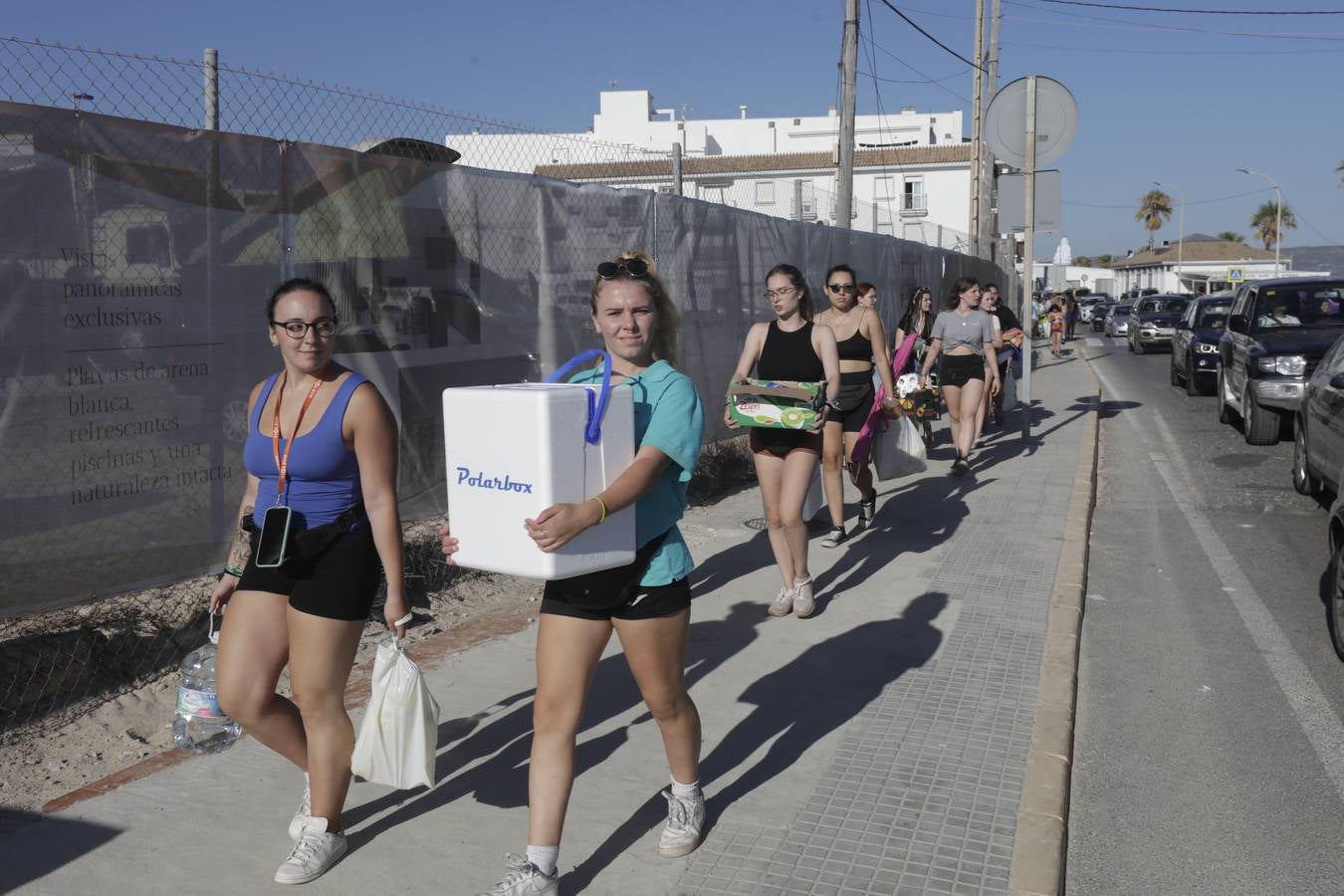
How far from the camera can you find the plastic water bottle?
3975mm

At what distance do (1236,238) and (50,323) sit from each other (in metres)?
148

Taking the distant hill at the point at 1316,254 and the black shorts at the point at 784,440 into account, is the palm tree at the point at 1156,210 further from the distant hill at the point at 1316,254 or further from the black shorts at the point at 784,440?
the black shorts at the point at 784,440

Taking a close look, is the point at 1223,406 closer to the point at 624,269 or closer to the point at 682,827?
the point at 682,827

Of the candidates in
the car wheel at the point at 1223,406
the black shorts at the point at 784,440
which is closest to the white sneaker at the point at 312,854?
the black shorts at the point at 784,440

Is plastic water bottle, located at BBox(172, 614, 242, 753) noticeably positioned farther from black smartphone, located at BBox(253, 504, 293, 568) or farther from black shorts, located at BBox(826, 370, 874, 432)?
black shorts, located at BBox(826, 370, 874, 432)

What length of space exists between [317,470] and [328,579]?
0.31 m

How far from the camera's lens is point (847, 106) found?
48.5ft

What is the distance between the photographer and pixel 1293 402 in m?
13.3

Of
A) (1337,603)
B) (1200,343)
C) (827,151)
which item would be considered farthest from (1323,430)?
(827,151)

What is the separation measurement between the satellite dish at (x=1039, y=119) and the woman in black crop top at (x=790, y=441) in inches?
292

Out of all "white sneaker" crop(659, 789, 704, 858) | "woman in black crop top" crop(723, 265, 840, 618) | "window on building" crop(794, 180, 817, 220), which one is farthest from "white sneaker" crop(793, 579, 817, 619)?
"window on building" crop(794, 180, 817, 220)

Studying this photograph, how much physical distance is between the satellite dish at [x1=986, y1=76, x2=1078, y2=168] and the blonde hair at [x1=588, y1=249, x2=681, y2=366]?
407 inches

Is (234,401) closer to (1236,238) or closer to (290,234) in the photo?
(290,234)

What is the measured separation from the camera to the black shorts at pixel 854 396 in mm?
7957
